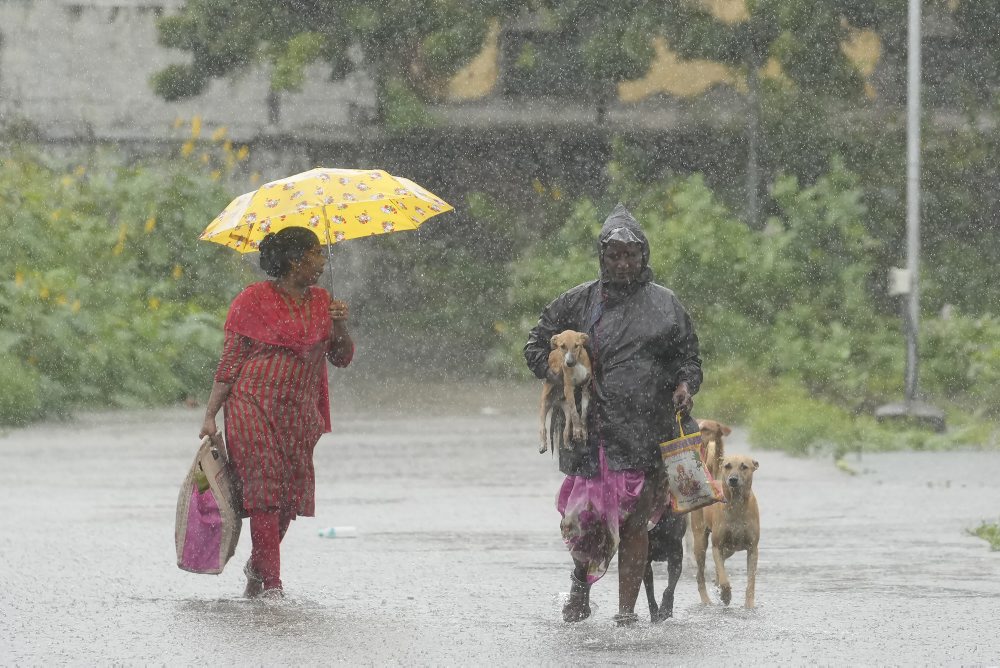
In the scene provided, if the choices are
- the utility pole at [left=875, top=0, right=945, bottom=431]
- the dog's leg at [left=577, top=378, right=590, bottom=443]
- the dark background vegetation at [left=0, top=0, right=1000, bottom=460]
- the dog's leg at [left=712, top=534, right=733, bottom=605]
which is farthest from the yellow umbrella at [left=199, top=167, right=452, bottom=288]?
the dark background vegetation at [left=0, top=0, right=1000, bottom=460]

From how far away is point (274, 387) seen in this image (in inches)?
340

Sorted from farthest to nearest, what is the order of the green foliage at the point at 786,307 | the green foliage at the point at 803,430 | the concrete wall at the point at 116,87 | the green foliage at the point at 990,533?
the concrete wall at the point at 116,87 → the green foliage at the point at 786,307 → the green foliage at the point at 803,430 → the green foliage at the point at 990,533

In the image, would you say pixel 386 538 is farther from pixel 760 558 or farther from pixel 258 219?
pixel 258 219

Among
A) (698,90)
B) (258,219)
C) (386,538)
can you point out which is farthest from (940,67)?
(258,219)

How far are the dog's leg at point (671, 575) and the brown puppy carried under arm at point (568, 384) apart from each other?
0.73 m

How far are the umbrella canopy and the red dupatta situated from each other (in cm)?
31

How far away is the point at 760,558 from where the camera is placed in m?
10.8

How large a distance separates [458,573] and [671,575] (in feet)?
6.49

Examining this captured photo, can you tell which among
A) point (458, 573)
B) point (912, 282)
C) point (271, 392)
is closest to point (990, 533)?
point (458, 573)

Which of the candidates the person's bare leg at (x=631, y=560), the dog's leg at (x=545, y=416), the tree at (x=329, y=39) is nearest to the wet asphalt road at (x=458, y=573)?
the person's bare leg at (x=631, y=560)

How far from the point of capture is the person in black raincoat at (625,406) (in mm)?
7961

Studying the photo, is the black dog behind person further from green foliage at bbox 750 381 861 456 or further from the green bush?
the green bush

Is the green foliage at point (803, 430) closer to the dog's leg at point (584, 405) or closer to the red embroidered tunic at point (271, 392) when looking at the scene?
the red embroidered tunic at point (271, 392)

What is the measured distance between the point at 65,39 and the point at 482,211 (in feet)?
25.2
